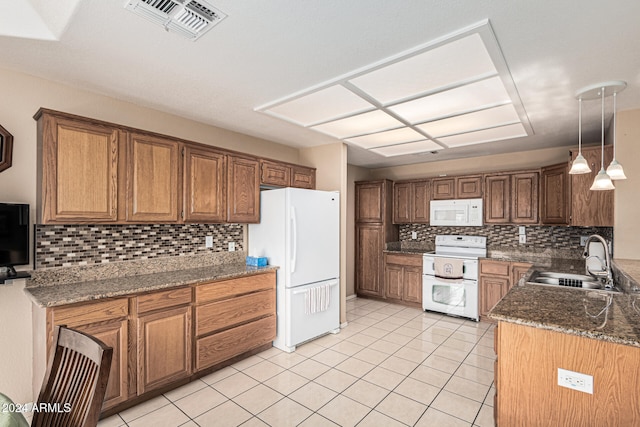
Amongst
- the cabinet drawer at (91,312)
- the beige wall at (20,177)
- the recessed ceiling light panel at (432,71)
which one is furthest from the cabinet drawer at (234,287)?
the recessed ceiling light panel at (432,71)

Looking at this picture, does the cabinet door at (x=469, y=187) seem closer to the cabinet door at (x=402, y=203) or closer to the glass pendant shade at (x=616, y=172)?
the cabinet door at (x=402, y=203)

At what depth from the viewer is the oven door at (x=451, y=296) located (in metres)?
4.32

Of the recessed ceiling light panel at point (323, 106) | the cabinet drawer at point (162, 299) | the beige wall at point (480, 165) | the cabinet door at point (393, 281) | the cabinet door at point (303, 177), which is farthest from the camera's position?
the cabinet door at point (393, 281)

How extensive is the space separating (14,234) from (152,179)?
3.11 feet

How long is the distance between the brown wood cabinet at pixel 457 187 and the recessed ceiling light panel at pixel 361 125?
81.5 inches

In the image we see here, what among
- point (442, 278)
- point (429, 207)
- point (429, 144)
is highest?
point (429, 144)

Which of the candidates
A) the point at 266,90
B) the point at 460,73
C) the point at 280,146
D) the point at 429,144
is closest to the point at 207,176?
the point at 266,90

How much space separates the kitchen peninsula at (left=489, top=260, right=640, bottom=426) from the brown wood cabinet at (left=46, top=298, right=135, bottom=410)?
96.8 inches

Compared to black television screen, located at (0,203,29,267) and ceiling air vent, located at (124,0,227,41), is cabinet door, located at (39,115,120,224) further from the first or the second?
ceiling air vent, located at (124,0,227,41)

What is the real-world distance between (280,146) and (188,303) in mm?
2355

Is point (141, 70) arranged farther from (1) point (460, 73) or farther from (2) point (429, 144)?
(2) point (429, 144)

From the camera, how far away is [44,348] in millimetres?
2002

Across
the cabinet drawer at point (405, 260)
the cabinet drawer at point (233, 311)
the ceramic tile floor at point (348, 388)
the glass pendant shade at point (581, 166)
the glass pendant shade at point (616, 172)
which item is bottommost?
the ceramic tile floor at point (348, 388)

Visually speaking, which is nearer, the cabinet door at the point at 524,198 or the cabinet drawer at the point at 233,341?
Answer: the cabinet drawer at the point at 233,341
